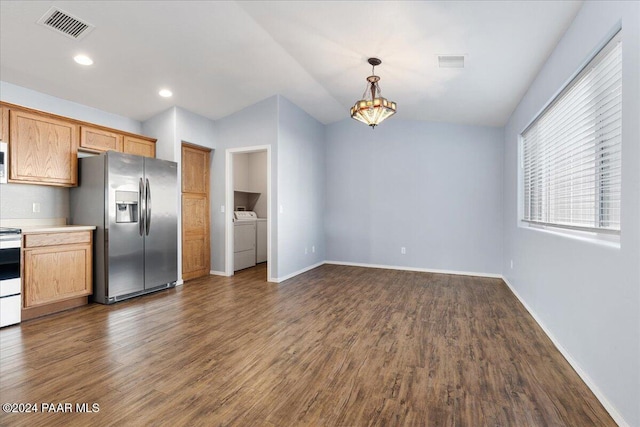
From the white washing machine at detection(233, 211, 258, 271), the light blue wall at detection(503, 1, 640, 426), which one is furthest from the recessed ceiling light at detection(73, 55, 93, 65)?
the light blue wall at detection(503, 1, 640, 426)

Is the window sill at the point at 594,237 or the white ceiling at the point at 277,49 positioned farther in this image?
the white ceiling at the point at 277,49

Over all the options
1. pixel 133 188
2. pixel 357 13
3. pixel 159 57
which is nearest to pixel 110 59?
pixel 159 57

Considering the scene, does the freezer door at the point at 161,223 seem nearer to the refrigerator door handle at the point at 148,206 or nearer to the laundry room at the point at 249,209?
the refrigerator door handle at the point at 148,206

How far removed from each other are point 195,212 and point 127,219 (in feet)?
4.13

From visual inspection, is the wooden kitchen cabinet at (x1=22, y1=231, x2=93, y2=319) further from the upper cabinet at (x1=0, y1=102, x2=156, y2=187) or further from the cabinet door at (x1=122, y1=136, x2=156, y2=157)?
the cabinet door at (x1=122, y1=136, x2=156, y2=157)

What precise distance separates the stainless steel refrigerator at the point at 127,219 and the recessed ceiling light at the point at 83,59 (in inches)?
38.6

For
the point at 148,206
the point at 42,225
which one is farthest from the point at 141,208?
the point at 42,225

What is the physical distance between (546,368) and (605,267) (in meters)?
0.89

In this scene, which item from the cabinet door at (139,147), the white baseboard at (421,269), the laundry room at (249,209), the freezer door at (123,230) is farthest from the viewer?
the laundry room at (249,209)

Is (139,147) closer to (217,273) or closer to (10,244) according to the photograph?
(10,244)

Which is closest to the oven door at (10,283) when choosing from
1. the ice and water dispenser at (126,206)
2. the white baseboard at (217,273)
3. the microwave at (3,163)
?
the microwave at (3,163)

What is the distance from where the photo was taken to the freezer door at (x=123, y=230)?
12.3 ft

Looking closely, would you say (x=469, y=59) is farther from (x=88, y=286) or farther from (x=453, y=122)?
(x=88, y=286)

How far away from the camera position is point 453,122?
545 cm
